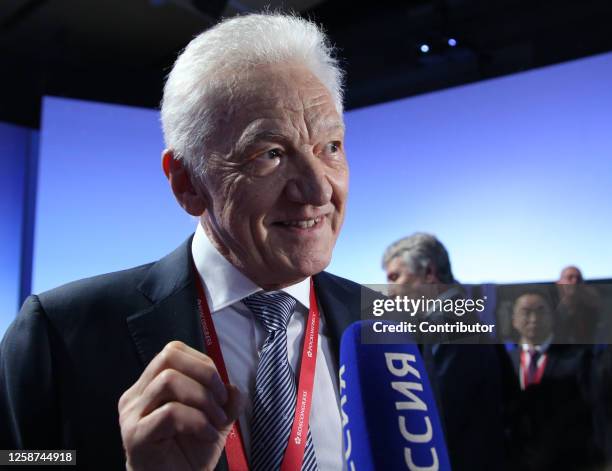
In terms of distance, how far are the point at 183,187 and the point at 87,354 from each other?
1.04 feet

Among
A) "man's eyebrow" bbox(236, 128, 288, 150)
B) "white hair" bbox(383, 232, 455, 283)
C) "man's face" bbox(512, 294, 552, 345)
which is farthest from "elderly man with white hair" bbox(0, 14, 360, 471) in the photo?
"white hair" bbox(383, 232, 455, 283)

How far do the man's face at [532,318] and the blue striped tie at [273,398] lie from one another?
0.37m

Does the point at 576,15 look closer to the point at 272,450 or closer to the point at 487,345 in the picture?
the point at 487,345

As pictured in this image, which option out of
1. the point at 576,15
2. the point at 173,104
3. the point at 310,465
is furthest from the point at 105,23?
the point at 310,465

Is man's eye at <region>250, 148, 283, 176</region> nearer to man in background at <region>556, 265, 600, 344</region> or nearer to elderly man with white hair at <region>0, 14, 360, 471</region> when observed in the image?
elderly man with white hair at <region>0, 14, 360, 471</region>

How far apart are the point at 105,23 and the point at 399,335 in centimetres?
304

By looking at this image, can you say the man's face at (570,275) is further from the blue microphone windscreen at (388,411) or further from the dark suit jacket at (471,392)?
the blue microphone windscreen at (388,411)

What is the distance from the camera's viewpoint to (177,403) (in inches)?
25.2

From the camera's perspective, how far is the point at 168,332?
3.12ft

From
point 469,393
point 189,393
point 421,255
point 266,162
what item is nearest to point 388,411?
point 189,393

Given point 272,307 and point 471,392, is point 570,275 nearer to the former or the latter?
point 471,392

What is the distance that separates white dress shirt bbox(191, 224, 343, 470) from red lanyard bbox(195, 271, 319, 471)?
0.02 metres

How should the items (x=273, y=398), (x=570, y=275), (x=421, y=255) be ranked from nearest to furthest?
(x=273, y=398), (x=421, y=255), (x=570, y=275)

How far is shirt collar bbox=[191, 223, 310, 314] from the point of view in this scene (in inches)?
39.4
